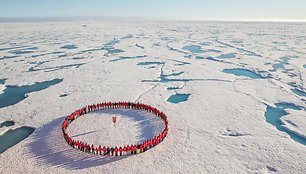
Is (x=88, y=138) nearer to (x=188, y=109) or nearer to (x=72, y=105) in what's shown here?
(x=72, y=105)

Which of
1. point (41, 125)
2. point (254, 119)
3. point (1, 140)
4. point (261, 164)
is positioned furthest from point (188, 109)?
point (1, 140)

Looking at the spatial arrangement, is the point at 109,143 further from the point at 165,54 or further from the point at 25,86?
the point at 165,54

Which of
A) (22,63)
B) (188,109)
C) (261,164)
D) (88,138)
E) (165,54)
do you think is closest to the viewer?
(261,164)

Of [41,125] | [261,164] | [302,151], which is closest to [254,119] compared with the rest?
[302,151]

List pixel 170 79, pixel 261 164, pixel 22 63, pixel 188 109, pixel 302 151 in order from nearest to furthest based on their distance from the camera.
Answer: pixel 261 164, pixel 302 151, pixel 188 109, pixel 170 79, pixel 22 63

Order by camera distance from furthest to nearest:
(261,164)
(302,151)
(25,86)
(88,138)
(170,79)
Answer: (170,79)
(25,86)
(88,138)
(302,151)
(261,164)

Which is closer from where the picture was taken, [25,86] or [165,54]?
[25,86]
